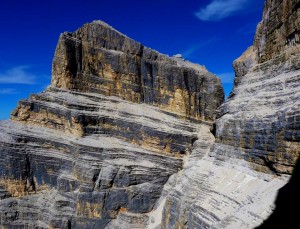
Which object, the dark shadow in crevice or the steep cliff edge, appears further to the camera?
the steep cliff edge

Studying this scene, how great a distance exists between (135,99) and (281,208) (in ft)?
97.1

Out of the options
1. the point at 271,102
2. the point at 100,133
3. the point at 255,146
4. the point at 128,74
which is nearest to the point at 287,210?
the point at 255,146

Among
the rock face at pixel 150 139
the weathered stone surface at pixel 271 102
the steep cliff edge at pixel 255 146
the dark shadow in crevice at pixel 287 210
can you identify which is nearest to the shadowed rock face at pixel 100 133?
the rock face at pixel 150 139

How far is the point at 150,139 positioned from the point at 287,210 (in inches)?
968

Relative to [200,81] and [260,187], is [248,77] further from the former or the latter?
[200,81]

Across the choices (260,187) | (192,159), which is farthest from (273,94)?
(192,159)

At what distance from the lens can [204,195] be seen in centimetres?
2944

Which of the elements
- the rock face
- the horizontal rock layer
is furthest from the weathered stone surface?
the horizontal rock layer

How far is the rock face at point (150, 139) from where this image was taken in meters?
Answer: 26.1

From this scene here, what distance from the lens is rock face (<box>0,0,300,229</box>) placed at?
26094mm

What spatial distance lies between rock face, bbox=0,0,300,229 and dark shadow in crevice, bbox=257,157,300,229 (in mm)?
171

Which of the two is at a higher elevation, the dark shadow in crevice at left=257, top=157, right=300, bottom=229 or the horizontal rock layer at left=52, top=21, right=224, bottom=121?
the horizontal rock layer at left=52, top=21, right=224, bottom=121

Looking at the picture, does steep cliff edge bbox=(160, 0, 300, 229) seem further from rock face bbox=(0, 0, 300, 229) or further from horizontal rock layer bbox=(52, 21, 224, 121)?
horizontal rock layer bbox=(52, 21, 224, 121)

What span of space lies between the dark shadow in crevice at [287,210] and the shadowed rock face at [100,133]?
20.0m
